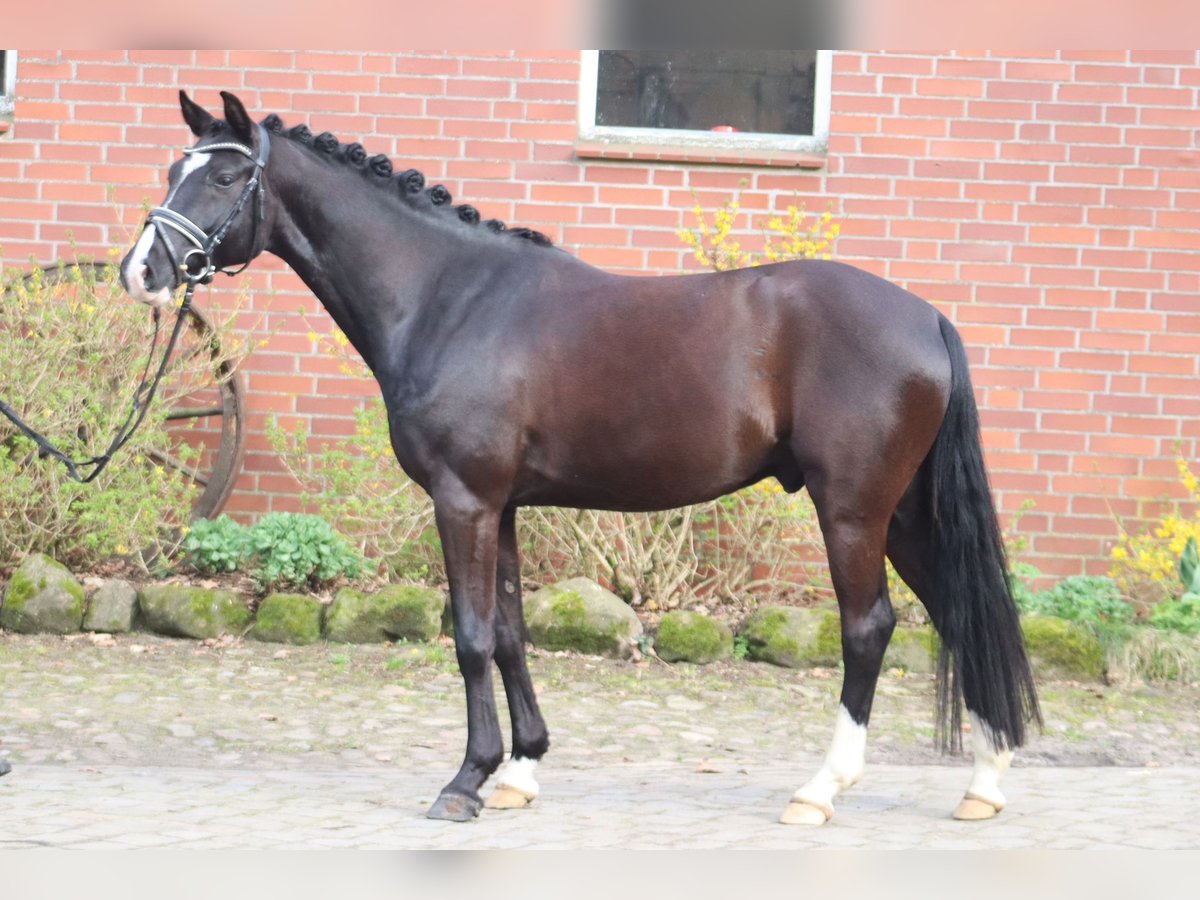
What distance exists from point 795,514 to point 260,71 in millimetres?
3776

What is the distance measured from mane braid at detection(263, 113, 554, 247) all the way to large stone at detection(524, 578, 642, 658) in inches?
94.5

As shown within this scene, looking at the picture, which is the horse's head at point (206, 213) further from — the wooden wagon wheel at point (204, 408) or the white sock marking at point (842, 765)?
the wooden wagon wheel at point (204, 408)

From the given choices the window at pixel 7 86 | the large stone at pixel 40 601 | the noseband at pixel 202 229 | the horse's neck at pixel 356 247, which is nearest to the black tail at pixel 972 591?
the horse's neck at pixel 356 247

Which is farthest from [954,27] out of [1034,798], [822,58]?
[822,58]

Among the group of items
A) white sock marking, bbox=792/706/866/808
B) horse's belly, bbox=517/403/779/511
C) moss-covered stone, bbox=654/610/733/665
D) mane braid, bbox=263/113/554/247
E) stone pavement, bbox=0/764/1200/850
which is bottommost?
stone pavement, bbox=0/764/1200/850

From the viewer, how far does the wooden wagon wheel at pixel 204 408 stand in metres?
6.75

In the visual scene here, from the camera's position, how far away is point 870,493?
3.83m

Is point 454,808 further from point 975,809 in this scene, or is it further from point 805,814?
point 975,809

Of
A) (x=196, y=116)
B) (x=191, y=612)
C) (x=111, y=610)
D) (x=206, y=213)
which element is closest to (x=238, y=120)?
(x=196, y=116)

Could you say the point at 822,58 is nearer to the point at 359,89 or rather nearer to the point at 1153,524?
the point at 359,89

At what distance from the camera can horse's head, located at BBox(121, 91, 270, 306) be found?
3.86 meters

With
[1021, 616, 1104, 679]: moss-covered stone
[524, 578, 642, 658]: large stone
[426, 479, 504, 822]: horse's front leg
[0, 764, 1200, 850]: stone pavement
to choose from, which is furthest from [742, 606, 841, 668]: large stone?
[426, 479, 504, 822]: horse's front leg

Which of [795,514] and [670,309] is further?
[795,514]

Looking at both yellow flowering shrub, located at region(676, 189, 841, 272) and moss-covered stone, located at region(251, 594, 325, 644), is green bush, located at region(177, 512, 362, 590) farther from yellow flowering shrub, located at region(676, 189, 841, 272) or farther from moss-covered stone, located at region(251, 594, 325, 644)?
yellow flowering shrub, located at region(676, 189, 841, 272)
